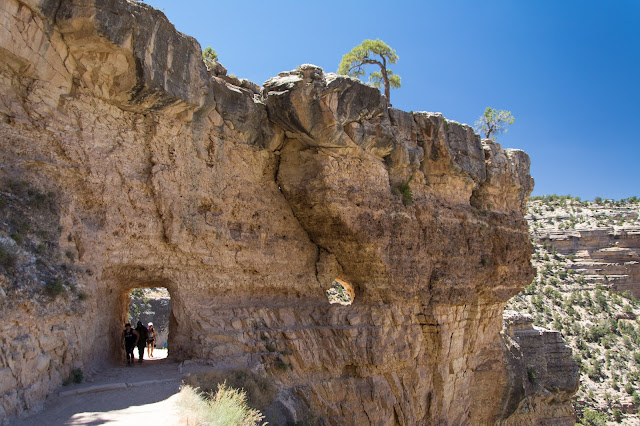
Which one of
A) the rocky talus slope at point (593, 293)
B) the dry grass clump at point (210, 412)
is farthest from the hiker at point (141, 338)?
Answer: the rocky talus slope at point (593, 293)

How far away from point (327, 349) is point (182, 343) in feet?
14.1

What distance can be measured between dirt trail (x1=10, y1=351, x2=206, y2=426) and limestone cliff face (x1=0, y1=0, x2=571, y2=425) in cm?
46

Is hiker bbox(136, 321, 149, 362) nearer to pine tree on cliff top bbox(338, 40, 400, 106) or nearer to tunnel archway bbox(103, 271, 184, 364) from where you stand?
tunnel archway bbox(103, 271, 184, 364)

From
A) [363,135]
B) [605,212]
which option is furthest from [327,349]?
[605,212]

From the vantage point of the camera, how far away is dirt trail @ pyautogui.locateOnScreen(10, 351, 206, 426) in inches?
307

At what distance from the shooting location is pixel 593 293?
170ft

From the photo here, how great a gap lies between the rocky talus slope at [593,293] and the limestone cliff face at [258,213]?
23.2 meters

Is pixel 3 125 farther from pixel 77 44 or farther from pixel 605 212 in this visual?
pixel 605 212

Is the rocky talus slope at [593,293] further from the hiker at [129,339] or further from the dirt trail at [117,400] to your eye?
the dirt trail at [117,400]

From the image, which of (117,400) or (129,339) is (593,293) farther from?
(117,400)

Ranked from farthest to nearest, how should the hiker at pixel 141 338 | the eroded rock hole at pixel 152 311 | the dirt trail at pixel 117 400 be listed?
the eroded rock hole at pixel 152 311
the hiker at pixel 141 338
the dirt trail at pixel 117 400

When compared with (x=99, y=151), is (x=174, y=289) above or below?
below

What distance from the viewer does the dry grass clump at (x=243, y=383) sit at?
34.7 feet

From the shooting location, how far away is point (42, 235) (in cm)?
988
